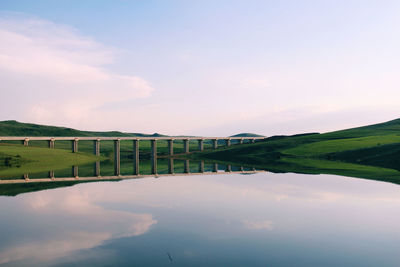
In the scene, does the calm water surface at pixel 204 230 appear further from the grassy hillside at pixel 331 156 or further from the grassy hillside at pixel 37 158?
the grassy hillside at pixel 37 158

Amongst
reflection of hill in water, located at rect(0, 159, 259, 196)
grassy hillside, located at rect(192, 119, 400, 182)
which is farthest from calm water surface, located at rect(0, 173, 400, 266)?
grassy hillside, located at rect(192, 119, 400, 182)

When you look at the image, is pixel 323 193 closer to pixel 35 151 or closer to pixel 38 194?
pixel 38 194

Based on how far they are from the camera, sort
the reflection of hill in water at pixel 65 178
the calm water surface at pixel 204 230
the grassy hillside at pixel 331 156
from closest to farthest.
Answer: the calm water surface at pixel 204 230
the reflection of hill in water at pixel 65 178
the grassy hillside at pixel 331 156

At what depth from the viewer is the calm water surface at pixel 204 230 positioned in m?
16.7

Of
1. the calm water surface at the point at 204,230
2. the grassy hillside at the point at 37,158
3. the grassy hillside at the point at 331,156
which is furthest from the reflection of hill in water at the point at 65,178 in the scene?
the grassy hillside at the point at 37,158

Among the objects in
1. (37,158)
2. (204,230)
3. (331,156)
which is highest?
(37,158)

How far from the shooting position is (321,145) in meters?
138

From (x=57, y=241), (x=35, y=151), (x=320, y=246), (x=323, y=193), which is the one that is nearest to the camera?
(x=320, y=246)

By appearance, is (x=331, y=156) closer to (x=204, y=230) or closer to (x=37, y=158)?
(x=204, y=230)

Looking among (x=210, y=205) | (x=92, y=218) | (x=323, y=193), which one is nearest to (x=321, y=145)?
(x=323, y=193)

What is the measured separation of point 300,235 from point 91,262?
12.0 meters

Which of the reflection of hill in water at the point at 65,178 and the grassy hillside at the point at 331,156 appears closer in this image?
the reflection of hill in water at the point at 65,178

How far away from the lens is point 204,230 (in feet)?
72.0

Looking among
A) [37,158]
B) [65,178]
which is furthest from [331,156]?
[37,158]
